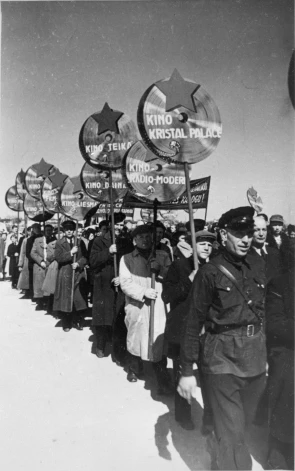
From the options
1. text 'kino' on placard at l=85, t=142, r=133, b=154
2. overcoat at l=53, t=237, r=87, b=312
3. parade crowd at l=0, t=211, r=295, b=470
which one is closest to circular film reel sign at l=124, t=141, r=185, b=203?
text 'kino' on placard at l=85, t=142, r=133, b=154

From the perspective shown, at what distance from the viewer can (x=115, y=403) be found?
4.11 metres

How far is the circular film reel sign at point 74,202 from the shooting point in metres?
8.24

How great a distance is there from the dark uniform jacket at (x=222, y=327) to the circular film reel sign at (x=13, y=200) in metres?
11.3

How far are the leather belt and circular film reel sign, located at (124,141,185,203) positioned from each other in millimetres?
2722

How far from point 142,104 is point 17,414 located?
315 cm

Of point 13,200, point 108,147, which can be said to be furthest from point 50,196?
point 13,200

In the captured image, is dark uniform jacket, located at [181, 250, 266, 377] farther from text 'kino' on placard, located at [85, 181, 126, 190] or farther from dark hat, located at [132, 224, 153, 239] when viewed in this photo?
text 'kino' on placard, located at [85, 181, 126, 190]

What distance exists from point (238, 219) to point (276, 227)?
3.41m

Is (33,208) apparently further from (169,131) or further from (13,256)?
(169,131)

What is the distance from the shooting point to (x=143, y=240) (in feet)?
15.0

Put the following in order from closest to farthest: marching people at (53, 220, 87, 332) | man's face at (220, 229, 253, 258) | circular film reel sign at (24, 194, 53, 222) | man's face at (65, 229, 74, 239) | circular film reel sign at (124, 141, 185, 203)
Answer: man's face at (220, 229, 253, 258)
circular film reel sign at (124, 141, 185, 203)
marching people at (53, 220, 87, 332)
man's face at (65, 229, 74, 239)
circular film reel sign at (24, 194, 53, 222)

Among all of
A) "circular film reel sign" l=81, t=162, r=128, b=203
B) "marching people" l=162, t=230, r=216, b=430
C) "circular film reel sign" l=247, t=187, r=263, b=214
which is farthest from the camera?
"circular film reel sign" l=247, t=187, r=263, b=214

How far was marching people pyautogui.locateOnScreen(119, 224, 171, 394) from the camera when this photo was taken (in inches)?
171

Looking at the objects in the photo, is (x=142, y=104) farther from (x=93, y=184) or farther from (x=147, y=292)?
(x=93, y=184)
